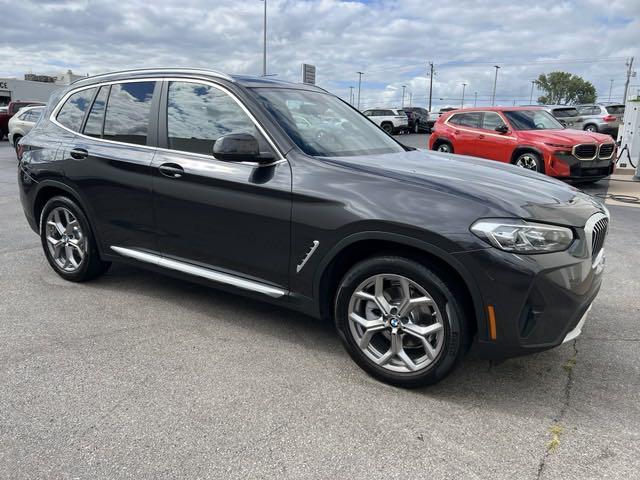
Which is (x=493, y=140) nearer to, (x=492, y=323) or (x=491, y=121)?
(x=491, y=121)

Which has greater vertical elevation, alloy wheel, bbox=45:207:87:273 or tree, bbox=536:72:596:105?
tree, bbox=536:72:596:105

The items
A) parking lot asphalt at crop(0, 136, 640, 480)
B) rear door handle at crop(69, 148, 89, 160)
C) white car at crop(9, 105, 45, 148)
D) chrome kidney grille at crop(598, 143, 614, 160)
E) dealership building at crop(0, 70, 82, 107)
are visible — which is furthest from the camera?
dealership building at crop(0, 70, 82, 107)

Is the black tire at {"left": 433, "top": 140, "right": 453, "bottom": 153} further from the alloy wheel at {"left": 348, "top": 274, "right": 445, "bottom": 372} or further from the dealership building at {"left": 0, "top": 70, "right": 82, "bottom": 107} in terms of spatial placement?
the dealership building at {"left": 0, "top": 70, "right": 82, "bottom": 107}

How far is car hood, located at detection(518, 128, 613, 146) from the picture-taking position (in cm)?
1086

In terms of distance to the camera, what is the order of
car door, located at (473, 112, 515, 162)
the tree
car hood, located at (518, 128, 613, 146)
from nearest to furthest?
car hood, located at (518, 128, 613, 146) → car door, located at (473, 112, 515, 162) → the tree

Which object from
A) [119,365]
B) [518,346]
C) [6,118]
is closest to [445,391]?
[518,346]

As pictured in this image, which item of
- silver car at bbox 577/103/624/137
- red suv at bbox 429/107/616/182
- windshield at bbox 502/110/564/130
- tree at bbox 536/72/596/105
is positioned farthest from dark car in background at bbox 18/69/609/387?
tree at bbox 536/72/596/105

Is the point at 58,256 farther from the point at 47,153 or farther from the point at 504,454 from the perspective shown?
the point at 504,454

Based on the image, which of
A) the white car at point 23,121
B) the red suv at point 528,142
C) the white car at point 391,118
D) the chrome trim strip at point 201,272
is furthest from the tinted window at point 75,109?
the white car at point 391,118

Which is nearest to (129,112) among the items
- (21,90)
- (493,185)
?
(493,185)

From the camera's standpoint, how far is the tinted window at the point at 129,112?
Result: 4082mm

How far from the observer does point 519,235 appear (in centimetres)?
270

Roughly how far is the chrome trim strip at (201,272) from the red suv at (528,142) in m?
8.67

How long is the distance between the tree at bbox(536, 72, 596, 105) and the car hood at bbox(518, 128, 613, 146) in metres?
107
